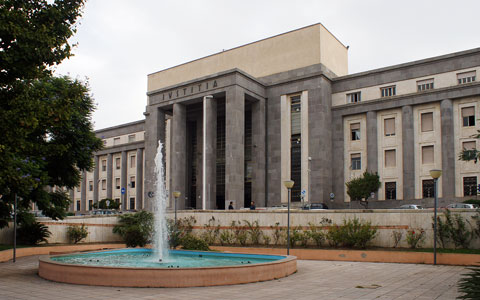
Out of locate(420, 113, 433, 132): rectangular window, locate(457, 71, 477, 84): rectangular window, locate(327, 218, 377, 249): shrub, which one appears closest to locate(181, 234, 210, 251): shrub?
locate(327, 218, 377, 249): shrub

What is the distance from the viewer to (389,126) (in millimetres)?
40562

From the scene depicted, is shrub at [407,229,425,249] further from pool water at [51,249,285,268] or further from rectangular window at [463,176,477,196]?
rectangular window at [463,176,477,196]

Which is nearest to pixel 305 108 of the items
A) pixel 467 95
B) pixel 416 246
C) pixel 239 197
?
pixel 239 197

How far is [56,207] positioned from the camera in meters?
22.8

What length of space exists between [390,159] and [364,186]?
4449 mm

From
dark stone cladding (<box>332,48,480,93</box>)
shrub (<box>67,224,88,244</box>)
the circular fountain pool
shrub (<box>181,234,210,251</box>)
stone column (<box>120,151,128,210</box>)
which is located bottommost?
shrub (<box>67,224,88,244</box>)

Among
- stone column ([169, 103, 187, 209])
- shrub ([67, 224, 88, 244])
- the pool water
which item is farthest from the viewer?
stone column ([169, 103, 187, 209])

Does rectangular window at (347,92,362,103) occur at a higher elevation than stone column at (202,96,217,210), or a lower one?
higher

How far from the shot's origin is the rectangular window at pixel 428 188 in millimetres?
37500

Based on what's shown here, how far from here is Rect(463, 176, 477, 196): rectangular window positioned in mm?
35312

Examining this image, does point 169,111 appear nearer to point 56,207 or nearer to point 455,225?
point 56,207

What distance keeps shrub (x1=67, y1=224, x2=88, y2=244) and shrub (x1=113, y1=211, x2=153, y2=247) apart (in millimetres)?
2176

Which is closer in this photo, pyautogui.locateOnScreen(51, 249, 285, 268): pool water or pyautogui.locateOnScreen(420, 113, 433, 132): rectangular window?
pyautogui.locateOnScreen(51, 249, 285, 268): pool water

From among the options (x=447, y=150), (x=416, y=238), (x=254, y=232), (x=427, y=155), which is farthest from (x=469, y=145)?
(x=254, y=232)
